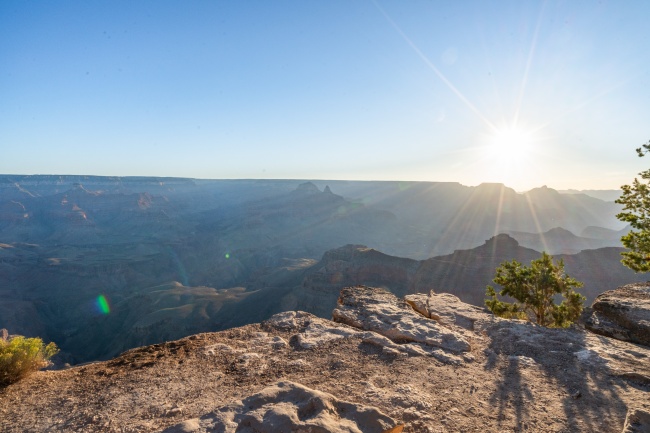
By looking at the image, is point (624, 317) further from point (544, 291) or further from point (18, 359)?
point (18, 359)

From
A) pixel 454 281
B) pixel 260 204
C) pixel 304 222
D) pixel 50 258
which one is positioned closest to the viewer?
pixel 454 281

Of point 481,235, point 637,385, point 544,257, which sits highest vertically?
point 544,257

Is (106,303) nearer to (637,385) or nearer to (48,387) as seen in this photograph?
(48,387)

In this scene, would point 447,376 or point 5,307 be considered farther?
point 5,307

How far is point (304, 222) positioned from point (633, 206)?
147 metres

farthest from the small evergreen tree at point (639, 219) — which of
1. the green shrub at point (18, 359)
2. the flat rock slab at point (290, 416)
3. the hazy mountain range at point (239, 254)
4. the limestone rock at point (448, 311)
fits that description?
the hazy mountain range at point (239, 254)

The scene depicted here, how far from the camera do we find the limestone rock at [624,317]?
8.77 m

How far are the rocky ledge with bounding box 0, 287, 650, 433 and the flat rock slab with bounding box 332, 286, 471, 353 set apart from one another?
0.16 ft

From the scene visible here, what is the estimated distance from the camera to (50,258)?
9844 cm

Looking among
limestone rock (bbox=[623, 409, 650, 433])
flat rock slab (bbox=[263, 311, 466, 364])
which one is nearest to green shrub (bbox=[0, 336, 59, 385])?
flat rock slab (bbox=[263, 311, 466, 364])

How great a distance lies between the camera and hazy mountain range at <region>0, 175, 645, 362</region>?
56.0 meters

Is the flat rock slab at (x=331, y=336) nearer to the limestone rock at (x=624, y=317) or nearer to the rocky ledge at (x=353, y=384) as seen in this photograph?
the rocky ledge at (x=353, y=384)

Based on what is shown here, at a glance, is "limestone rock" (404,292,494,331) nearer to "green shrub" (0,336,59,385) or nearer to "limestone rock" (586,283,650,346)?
"limestone rock" (586,283,650,346)

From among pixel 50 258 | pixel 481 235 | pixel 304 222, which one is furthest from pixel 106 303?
pixel 481 235
